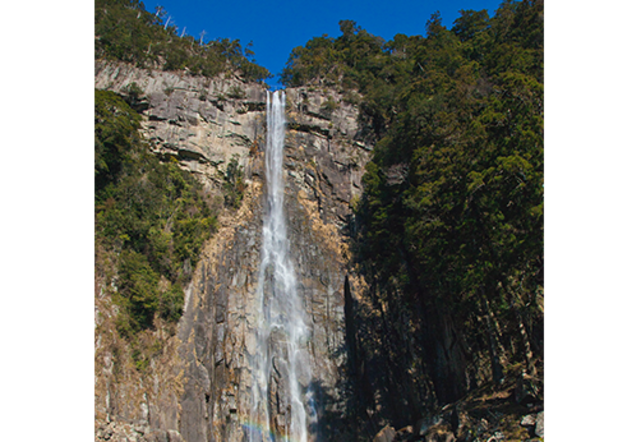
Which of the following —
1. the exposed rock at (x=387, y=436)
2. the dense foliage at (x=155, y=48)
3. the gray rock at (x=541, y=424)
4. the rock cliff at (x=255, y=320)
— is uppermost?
the dense foliage at (x=155, y=48)

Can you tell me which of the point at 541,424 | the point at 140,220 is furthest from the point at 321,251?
the point at 541,424

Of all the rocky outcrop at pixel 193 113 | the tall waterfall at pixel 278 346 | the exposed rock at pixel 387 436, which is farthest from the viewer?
the rocky outcrop at pixel 193 113

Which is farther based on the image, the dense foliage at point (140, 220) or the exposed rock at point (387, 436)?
the dense foliage at point (140, 220)

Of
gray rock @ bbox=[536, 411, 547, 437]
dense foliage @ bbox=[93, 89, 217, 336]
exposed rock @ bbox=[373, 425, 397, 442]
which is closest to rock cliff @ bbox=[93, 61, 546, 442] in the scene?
exposed rock @ bbox=[373, 425, 397, 442]

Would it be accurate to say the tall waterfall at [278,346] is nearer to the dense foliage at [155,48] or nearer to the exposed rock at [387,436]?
the exposed rock at [387,436]

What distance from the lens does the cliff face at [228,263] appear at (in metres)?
16.8

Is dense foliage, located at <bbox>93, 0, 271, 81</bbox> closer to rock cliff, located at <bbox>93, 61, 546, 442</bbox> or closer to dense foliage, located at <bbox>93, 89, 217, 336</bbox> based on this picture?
rock cliff, located at <bbox>93, 61, 546, 442</bbox>

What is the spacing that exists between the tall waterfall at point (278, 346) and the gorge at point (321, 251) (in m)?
0.10

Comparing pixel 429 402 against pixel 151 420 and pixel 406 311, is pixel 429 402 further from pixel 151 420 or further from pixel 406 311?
pixel 151 420

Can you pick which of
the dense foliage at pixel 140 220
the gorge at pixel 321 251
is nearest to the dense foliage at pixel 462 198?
the gorge at pixel 321 251

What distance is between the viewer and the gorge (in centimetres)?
1434

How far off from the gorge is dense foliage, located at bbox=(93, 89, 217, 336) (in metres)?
0.10
